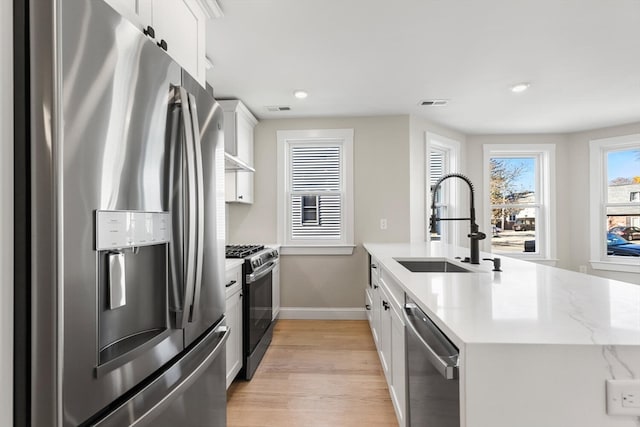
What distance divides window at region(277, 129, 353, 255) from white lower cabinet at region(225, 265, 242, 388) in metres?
1.70

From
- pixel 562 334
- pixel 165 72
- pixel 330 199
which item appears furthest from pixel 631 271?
pixel 165 72

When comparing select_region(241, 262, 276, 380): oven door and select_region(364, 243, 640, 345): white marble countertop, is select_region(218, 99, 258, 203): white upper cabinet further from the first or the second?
select_region(364, 243, 640, 345): white marble countertop

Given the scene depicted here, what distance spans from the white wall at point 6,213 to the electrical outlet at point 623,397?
4.16 ft

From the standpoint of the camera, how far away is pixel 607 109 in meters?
3.84

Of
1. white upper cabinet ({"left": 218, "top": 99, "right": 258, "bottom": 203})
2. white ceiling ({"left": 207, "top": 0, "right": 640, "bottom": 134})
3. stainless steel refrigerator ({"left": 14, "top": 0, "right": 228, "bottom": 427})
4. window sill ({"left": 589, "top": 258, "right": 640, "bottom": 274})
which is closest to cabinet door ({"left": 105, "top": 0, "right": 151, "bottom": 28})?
stainless steel refrigerator ({"left": 14, "top": 0, "right": 228, "bottom": 427})

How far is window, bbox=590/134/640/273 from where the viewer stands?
445cm

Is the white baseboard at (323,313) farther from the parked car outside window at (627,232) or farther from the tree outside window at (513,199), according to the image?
the parked car outside window at (627,232)

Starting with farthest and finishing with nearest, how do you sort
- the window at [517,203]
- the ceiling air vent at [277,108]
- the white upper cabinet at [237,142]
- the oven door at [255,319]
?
the window at [517,203]
the ceiling air vent at [277,108]
the white upper cabinet at [237,142]
the oven door at [255,319]

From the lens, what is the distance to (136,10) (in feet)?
3.92

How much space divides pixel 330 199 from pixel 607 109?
3.32 metres

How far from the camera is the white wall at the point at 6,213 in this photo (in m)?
0.67

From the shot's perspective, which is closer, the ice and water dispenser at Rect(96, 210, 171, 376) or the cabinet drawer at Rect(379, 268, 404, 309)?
the ice and water dispenser at Rect(96, 210, 171, 376)

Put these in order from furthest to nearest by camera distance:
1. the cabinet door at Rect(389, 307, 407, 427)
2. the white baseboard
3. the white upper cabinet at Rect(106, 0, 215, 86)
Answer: the white baseboard < the cabinet door at Rect(389, 307, 407, 427) < the white upper cabinet at Rect(106, 0, 215, 86)

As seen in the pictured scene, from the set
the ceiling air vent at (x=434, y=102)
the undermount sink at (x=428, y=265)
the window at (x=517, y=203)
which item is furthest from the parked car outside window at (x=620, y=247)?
the undermount sink at (x=428, y=265)
